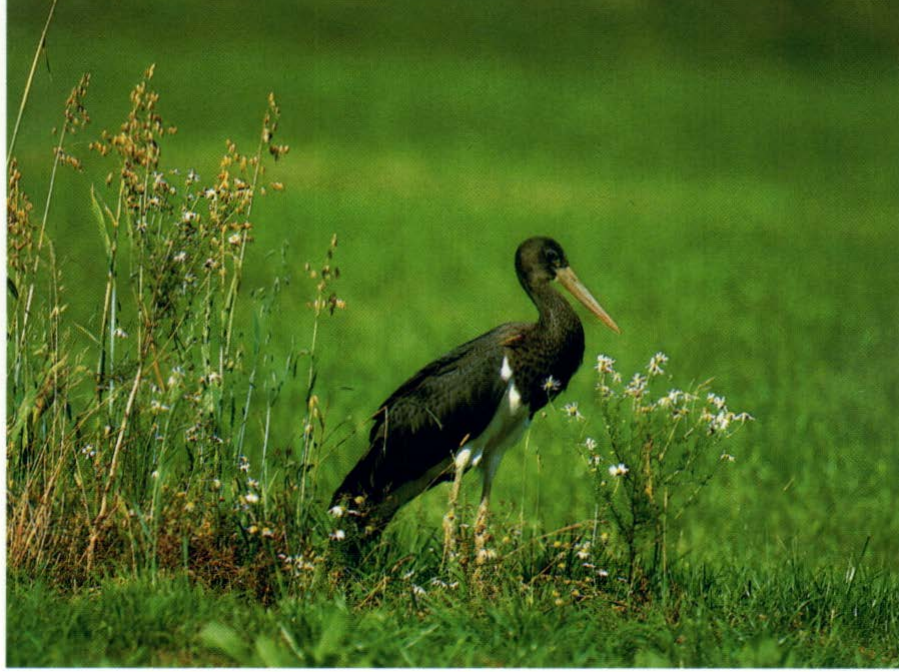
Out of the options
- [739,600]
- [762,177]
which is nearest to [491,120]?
[762,177]

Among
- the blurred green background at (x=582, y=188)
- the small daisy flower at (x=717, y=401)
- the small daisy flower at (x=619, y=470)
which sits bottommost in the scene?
the small daisy flower at (x=619, y=470)

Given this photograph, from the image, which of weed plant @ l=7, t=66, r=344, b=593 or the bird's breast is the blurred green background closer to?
the bird's breast

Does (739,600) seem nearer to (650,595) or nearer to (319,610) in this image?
(650,595)

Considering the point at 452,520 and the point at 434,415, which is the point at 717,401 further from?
the point at 434,415

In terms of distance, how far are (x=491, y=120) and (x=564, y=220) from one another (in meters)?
2.32

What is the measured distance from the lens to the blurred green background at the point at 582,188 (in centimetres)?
804

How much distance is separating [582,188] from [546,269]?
404 inches

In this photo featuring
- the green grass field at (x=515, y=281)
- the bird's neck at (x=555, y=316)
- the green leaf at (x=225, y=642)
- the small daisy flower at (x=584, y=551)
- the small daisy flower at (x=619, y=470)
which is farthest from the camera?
the bird's neck at (x=555, y=316)

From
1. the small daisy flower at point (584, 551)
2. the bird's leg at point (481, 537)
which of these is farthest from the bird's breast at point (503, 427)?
the small daisy flower at point (584, 551)

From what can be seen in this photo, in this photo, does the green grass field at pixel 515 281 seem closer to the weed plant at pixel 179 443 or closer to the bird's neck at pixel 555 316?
the weed plant at pixel 179 443

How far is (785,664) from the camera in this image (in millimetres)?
4234

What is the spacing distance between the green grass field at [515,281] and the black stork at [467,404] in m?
0.27

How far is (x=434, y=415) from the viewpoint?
18.3 ft

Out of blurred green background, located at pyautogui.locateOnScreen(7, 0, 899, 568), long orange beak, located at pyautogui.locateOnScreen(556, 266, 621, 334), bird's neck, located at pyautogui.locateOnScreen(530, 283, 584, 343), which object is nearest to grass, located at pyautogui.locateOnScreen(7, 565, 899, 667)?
blurred green background, located at pyautogui.locateOnScreen(7, 0, 899, 568)
